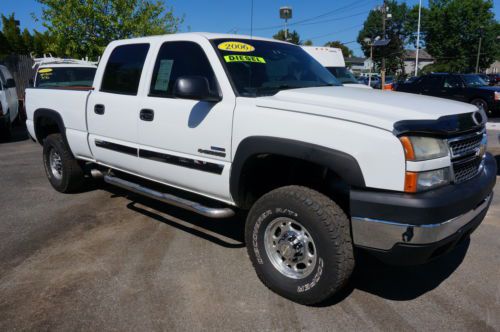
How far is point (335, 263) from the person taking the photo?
2.82m

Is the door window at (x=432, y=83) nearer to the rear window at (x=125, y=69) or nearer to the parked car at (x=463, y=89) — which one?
the parked car at (x=463, y=89)

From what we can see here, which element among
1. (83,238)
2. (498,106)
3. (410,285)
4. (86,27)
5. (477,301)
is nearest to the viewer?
(477,301)

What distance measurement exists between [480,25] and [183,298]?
7380 centimetres

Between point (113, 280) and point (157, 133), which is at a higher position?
point (157, 133)

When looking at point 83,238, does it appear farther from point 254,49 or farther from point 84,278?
point 254,49

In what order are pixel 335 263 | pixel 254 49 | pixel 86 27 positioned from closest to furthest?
pixel 335 263, pixel 254 49, pixel 86 27

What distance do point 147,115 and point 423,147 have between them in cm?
250

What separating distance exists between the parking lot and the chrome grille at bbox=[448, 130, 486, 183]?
0.98m

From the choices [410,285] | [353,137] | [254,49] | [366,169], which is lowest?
[410,285]

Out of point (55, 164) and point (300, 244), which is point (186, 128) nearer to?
point (300, 244)

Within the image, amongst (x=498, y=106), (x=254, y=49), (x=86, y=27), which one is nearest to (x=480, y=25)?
(x=498, y=106)

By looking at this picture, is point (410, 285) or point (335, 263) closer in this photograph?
point (335, 263)

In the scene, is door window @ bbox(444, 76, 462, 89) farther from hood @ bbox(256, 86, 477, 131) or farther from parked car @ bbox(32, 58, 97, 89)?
hood @ bbox(256, 86, 477, 131)

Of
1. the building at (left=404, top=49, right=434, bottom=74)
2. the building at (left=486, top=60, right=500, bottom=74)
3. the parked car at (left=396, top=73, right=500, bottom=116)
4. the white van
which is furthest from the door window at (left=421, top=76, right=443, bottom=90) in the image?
the building at (left=404, top=49, right=434, bottom=74)
